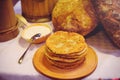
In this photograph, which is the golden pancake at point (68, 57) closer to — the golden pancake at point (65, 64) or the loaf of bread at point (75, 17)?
the golden pancake at point (65, 64)

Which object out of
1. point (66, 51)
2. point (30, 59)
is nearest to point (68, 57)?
point (66, 51)

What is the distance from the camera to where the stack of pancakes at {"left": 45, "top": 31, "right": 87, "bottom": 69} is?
681mm

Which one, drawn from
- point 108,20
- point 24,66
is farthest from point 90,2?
point 24,66

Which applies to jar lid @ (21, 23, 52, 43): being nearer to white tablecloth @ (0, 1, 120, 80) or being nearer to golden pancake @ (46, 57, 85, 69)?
white tablecloth @ (0, 1, 120, 80)

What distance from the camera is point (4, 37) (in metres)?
0.87

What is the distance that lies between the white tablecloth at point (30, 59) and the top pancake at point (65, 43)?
0.09 meters

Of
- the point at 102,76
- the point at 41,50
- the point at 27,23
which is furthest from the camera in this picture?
the point at 27,23

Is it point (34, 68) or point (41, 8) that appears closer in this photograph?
point (34, 68)

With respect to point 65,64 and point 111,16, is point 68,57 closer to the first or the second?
point 65,64

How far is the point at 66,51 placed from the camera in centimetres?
68

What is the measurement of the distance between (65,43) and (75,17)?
0.14 m

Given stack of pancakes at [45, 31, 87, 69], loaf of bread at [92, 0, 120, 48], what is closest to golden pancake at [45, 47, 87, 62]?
stack of pancakes at [45, 31, 87, 69]

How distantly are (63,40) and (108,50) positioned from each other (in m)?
0.17

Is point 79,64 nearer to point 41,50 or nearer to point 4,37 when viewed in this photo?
point 41,50
